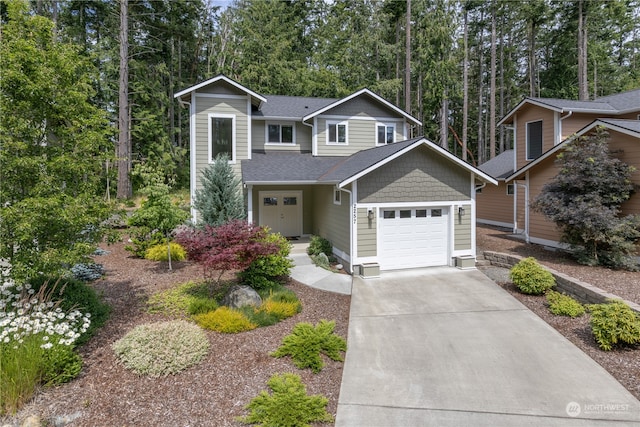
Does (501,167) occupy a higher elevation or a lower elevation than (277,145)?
lower

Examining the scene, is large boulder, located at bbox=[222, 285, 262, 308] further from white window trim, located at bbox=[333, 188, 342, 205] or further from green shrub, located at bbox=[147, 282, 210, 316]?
white window trim, located at bbox=[333, 188, 342, 205]

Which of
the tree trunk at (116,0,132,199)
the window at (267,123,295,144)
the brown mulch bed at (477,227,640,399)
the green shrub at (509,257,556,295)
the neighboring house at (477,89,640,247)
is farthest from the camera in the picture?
the tree trunk at (116,0,132,199)

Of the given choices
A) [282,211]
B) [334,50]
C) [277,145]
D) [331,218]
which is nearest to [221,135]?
[277,145]

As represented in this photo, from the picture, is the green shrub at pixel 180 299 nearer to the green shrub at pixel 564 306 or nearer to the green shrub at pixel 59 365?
the green shrub at pixel 59 365

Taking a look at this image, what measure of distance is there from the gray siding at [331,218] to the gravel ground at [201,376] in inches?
127

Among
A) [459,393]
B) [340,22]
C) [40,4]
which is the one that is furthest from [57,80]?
[340,22]

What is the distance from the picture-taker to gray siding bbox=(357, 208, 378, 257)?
1016 cm

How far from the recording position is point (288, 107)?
16375mm

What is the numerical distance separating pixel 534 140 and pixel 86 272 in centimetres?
1841

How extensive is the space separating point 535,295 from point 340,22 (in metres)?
28.3

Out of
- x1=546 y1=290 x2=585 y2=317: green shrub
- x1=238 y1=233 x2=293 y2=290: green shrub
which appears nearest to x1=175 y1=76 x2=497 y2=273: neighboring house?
x1=238 y1=233 x2=293 y2=290: green shrub

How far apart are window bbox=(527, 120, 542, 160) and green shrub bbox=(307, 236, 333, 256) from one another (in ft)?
36.5

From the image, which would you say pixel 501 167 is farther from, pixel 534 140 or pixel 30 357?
pixel 30 357

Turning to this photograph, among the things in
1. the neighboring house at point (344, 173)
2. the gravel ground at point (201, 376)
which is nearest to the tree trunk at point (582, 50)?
the neighboring house at point (344, 173)
